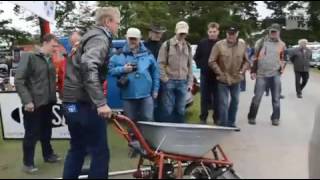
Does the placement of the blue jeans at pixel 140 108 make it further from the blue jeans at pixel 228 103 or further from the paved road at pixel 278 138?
the paved road at pixel 278 138

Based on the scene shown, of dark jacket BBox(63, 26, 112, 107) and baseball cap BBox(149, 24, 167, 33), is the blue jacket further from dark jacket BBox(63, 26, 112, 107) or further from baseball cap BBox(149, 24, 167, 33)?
dark jacket BBox(63, 26, 112, 107)

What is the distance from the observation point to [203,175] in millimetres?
4348

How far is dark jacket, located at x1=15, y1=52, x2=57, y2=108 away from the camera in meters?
5.40

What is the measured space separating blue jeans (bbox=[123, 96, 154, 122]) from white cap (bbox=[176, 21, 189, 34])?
1.34 metres

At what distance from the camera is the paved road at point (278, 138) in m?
4.13

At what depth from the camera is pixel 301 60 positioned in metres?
4.64

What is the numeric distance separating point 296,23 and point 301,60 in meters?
0.32

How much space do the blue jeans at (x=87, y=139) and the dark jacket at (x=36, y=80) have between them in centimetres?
102

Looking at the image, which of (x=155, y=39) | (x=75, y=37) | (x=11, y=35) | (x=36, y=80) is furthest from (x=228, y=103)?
(x=11, y=35)

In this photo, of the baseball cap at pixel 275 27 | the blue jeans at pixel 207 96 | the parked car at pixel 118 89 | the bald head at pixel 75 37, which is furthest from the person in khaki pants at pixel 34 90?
the baseball cap at pixel 275 27

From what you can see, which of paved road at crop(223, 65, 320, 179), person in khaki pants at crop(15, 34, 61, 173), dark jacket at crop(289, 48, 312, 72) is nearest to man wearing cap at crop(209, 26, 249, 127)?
paved road at crop(223, 65, 320, 179)

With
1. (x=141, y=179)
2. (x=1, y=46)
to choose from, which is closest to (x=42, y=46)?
(x=1, y=46)

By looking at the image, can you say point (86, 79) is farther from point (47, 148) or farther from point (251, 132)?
point (47, 148)

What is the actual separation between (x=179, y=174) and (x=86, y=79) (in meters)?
0.97
